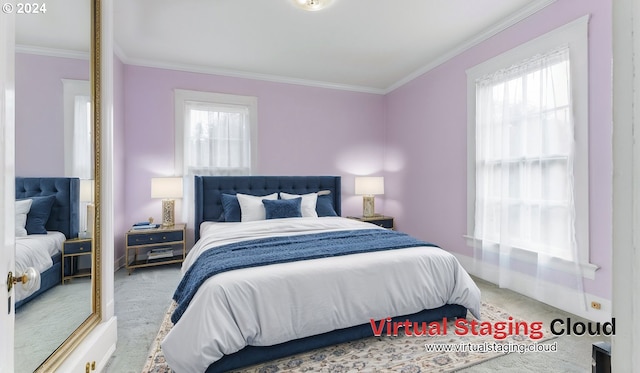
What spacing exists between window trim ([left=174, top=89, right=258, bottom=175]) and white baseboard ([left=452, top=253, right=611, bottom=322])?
10.8ft

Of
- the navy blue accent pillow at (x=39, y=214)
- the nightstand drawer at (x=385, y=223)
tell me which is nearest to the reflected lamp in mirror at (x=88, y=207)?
the navy blue accent pillow at (x=39, y=214)

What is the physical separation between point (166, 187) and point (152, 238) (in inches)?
25.3

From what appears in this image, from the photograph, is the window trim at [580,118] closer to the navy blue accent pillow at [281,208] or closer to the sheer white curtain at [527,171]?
the sheer white curtain at [527,171]

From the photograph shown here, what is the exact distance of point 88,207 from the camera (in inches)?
68.0

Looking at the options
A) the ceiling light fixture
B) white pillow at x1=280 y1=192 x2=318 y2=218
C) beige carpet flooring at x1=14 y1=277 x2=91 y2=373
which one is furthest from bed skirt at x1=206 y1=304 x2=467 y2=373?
the ceiling light fixture

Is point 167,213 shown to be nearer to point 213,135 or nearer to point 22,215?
point 213,135

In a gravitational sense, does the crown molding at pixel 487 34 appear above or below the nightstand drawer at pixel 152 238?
above

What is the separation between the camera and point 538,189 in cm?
277

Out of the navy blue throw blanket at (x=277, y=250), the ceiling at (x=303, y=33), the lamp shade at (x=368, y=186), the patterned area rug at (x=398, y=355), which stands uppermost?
→ the ceiling at (x=303, y=33)

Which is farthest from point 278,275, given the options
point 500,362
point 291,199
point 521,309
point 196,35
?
point 196,35

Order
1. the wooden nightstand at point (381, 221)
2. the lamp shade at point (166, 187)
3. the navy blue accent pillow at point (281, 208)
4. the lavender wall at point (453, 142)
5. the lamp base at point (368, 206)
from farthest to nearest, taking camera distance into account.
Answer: the lamp base at point (368, 206) → the wooden nightstand at point (381, 221) → the lamp shade at point (166, 187) → the navy blue accent pillow at point (281, 208) → the lavender wall at point (453, 142)

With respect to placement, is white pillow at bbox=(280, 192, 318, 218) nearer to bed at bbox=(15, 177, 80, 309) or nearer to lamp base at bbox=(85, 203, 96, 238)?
lamp base at bbox=(85, 203, 96, 238)

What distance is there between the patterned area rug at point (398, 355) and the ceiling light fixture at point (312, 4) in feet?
9.07

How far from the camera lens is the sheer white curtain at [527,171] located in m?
2.58
